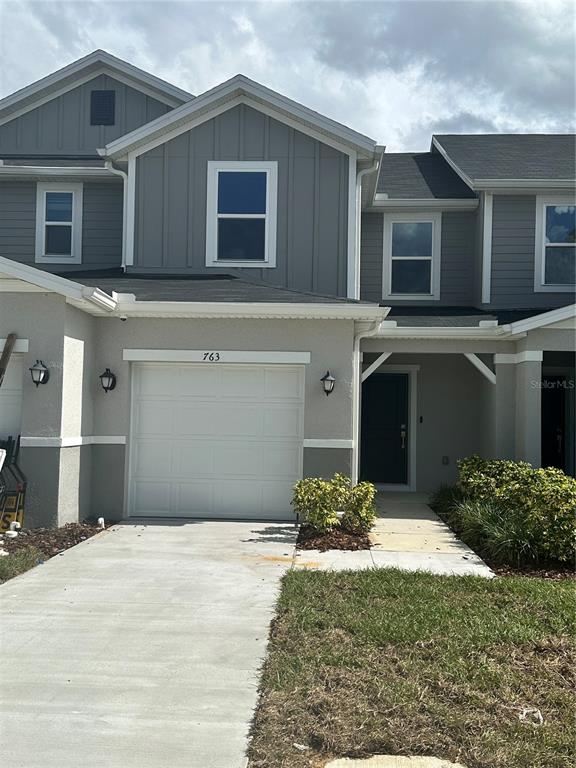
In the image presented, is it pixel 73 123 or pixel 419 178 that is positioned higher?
pixel 73 123

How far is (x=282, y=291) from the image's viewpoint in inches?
420

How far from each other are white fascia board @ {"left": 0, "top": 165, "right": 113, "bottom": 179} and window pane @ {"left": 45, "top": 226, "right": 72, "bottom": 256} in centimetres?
97

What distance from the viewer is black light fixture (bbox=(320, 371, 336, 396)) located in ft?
32.7

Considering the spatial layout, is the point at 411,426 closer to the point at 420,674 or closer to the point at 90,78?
the point at 90,78

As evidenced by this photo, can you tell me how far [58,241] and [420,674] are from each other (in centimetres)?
1135

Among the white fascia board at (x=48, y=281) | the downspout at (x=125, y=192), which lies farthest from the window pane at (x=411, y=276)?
the white fascia board at (x=48, y=281)

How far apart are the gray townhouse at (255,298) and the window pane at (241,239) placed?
36mm

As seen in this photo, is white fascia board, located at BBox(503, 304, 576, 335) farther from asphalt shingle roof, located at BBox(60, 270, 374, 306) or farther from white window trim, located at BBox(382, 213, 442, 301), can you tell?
white window trim, located at BBox(382, 213, 442, 301)

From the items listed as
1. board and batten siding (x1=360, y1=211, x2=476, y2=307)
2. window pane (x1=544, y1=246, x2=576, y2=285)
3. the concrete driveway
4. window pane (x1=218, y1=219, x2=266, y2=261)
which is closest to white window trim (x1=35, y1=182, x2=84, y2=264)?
window pane (x1=218, y1=219, x2=266, y2=261)

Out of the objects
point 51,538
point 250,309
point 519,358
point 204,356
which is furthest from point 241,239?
point 51,538

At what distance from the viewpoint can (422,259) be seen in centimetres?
1416

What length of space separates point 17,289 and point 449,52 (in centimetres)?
641

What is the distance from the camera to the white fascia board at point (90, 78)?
14539 millimetres

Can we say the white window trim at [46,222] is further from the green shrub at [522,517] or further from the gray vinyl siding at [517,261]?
the green shrub at [522,517]
